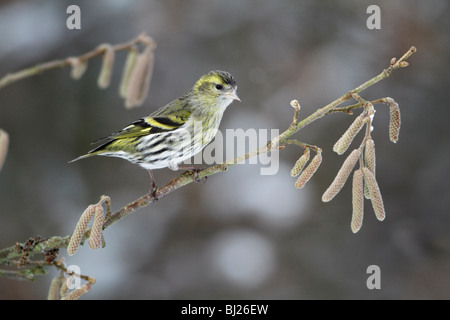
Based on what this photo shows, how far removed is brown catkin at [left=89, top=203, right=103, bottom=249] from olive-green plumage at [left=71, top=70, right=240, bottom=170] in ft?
2.61

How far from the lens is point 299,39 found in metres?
3.93

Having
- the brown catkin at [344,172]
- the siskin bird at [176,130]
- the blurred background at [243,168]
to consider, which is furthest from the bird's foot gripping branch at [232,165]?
the blurred background at [243,168]

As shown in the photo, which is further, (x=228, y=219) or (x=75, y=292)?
(x=228, y=219)

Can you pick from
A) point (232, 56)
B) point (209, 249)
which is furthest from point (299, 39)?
point (209, 249)

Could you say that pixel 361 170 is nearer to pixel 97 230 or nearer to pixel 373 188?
pixel 373 188

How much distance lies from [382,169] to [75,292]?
2693 millimetres

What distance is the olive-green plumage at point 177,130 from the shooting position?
7.39 feet

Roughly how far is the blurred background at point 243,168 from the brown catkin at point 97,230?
2.23m

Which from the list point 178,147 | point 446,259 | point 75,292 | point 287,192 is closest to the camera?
point 75,292

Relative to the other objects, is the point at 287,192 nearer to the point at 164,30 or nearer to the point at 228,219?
the point at 228,219

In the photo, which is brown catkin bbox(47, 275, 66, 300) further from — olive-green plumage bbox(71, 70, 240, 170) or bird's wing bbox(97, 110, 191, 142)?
bird's wing bbox(97, 110, 191, 142)

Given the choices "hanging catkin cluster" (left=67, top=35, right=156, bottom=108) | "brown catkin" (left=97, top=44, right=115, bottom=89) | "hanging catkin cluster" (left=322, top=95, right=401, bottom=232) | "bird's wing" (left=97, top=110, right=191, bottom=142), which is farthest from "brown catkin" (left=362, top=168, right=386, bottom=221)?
"bird's wing" (left=97, top=110, right=191, bottom=142)

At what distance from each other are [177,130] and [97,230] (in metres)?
1.01

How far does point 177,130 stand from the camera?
2326 millimetres
